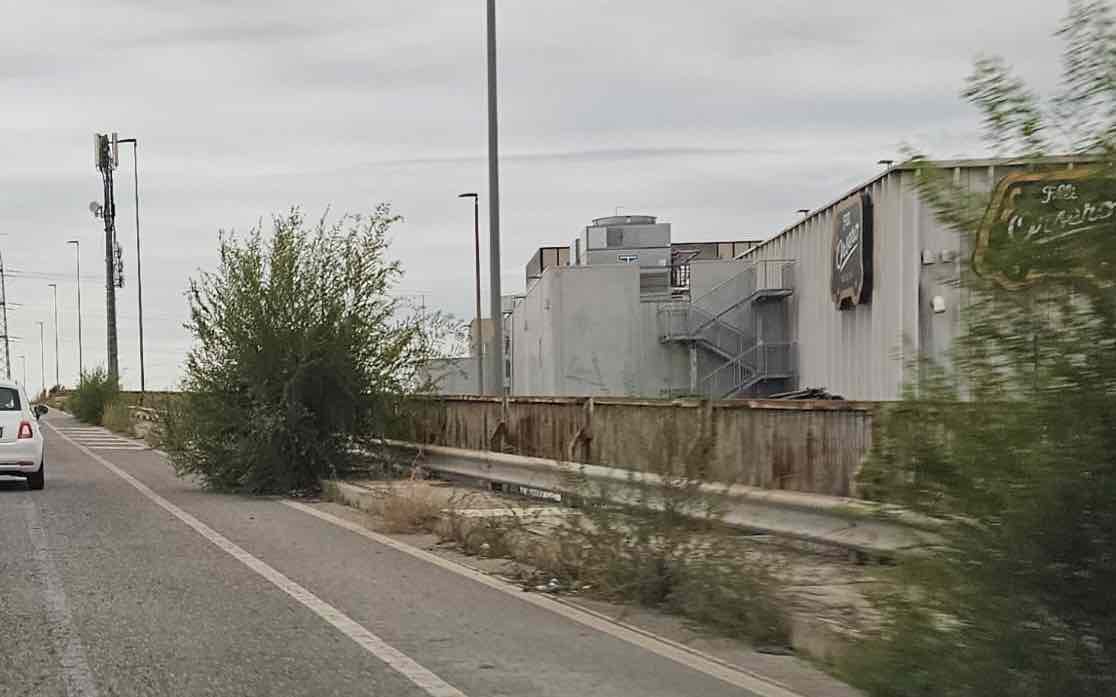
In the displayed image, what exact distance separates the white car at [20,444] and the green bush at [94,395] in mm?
33503

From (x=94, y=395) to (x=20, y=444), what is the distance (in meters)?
39.3

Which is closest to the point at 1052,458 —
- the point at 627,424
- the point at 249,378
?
the point at 627,424

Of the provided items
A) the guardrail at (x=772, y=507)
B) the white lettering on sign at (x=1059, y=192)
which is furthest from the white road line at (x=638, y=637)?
the white lettering on sign at (x=1059, y=192)

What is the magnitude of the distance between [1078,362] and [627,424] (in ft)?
20.7

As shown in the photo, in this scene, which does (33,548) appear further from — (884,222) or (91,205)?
(91,205)

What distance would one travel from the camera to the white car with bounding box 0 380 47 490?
1955cm

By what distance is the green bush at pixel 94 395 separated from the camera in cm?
5494

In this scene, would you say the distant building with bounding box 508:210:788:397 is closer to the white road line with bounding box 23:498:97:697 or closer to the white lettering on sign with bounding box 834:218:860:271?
the white lettering on sign with bounding box 834:218:860:271

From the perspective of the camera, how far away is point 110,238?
52.2m

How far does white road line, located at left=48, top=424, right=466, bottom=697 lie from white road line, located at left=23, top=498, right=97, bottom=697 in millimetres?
1503

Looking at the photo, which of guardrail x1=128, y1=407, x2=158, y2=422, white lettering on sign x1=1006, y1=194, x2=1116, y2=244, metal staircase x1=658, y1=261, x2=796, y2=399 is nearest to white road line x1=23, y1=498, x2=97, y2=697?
white lettering on sign x1=1006, y1=194, x2=1116, y2=244

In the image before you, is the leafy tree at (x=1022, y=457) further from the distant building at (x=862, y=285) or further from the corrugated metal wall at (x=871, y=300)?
the distant building at (x=862, y=285)

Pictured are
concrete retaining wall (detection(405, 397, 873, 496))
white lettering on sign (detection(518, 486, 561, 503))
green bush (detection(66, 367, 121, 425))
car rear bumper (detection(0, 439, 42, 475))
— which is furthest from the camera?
green bush (detection(66, 367, 121, 425))

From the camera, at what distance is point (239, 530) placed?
14602 mm
